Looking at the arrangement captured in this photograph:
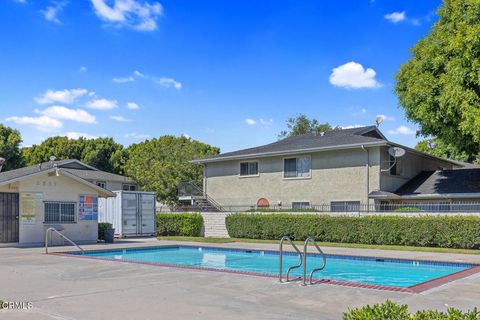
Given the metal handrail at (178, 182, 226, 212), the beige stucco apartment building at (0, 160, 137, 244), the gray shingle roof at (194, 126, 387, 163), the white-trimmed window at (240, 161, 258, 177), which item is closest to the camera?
the beige stucco apartment building at (0, 160, 137, 244)

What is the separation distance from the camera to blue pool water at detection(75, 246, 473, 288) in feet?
46.9

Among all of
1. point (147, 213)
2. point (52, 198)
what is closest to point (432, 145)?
point (147, 213)

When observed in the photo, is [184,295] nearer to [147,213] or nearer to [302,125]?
[147,213]

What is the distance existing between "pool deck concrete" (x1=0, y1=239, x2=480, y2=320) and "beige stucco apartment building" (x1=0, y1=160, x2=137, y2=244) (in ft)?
31.4

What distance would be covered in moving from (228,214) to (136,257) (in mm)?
10659

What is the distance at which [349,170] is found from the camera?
1168 inches

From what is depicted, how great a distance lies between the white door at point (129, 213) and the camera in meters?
28.5

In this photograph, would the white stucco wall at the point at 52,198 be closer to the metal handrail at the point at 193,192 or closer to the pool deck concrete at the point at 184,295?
the pool deck concrete at the point at 184,295

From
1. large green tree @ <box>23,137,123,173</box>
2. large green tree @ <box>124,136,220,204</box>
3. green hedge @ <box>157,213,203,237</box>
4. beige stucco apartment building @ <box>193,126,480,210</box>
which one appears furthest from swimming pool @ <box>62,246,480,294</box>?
large green tree @ <box>23,137,123,173</box>

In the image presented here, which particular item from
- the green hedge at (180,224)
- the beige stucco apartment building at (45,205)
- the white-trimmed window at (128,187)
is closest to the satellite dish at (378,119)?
the green hedge at (180,224)

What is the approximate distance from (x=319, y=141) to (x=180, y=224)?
35.0ft

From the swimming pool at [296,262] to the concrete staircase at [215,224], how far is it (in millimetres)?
7000

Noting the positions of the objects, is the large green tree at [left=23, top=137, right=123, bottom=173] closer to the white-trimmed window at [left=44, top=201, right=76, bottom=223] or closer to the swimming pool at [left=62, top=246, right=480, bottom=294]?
the white-trimmed window at [left=44, top=201, right=76, bottom=223]

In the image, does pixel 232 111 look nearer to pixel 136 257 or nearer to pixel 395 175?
pixel 395 175
